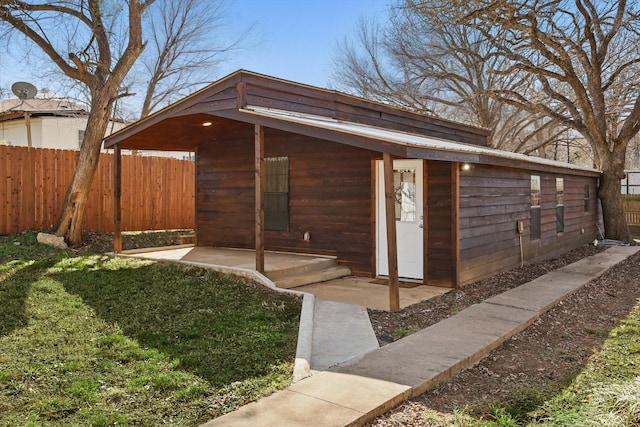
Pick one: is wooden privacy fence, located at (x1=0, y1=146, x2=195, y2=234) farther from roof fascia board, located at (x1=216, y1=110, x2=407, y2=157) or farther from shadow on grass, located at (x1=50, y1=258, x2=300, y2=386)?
roof fascia board, located at (x1=216, y1=110, x2=407, y2=157)

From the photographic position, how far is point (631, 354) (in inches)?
174

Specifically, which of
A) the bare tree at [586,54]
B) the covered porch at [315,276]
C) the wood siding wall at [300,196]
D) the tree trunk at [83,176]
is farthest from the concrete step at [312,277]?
the bare tree at [586,54]

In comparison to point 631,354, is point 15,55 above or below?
above

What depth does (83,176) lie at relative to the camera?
390 inches

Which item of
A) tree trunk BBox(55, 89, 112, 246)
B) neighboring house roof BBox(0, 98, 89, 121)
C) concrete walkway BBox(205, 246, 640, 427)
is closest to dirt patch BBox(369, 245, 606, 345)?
concrete walkway BBox(205, 246, 640, 427)

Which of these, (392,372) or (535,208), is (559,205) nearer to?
(535,208)

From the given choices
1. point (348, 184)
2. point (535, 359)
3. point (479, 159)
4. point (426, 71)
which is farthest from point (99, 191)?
point (426, 71)

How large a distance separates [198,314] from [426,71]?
1794cm

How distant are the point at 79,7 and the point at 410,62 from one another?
45.6ft

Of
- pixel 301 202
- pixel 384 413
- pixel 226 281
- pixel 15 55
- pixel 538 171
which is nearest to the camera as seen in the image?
pixel 384 413

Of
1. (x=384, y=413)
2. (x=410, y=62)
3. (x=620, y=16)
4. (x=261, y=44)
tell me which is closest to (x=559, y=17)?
(x=620, y=16)

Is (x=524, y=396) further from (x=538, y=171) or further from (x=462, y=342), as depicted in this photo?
(x=538, y=171)

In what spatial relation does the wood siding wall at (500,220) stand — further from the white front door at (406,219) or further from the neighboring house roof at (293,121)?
the white front door at (406,219)

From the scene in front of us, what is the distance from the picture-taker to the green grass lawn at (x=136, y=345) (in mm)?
3164
